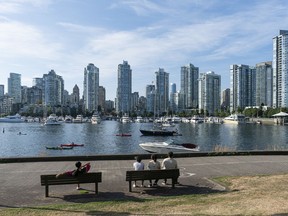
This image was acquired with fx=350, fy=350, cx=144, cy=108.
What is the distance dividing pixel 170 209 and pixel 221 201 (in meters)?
1.60

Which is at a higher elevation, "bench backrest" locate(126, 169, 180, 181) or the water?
"bench backrest" locate(126, 169, 180, 181)

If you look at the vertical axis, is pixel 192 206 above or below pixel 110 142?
above

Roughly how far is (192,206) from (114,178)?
535 centimetres

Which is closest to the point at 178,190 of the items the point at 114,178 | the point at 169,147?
the point at 114,178

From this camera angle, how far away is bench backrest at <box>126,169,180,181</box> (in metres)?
11.8

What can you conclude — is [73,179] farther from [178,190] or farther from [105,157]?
[105,157]

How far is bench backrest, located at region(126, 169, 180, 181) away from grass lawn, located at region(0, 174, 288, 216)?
155 cm

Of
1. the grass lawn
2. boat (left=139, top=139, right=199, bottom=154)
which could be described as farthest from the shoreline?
boat (left=139, top=139, right=199, bottom=154)

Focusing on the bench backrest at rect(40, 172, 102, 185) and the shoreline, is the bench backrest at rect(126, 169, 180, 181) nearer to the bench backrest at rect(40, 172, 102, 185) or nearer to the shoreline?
the bench backrest at rect(40, 172, 102, 185)

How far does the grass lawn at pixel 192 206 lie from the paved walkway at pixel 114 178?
0.81 metres

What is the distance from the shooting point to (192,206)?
920cm

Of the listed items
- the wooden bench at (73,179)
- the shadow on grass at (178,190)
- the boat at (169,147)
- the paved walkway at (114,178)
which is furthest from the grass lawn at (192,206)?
the boat at (169,147)

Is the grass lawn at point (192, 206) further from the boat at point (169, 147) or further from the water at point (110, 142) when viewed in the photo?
the boat at point (169, 147)

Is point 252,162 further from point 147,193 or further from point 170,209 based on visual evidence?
point 170,209
